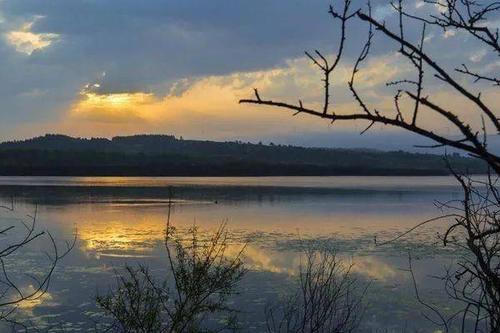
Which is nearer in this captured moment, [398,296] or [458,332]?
[458,332]

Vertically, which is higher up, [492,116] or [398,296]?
[492,116]

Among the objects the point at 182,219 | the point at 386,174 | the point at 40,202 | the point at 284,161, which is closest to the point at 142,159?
the point at 284,161

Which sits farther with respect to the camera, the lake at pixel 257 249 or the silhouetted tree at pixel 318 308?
the lake at pixel 257 249

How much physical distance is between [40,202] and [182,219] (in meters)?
13.4

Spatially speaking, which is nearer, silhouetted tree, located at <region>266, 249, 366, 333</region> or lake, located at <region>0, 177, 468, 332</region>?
silhouetted tree, located at <region>266, 249, 366, 333</region>

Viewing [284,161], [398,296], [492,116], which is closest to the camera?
[492,116]

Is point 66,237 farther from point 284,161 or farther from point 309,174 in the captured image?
point 284,161

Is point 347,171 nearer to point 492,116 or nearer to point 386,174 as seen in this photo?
point 386,174

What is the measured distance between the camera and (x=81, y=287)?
473 inches

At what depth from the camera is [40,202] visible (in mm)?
34656

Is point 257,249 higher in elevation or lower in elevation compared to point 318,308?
lower

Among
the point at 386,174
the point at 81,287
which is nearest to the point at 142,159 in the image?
the point at 386,174

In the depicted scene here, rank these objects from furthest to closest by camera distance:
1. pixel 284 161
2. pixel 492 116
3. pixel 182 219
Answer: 1. pixel 284 161
2. pixel 182 219
3. pixel 492 116

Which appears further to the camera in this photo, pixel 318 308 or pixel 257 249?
pixel 257 249
